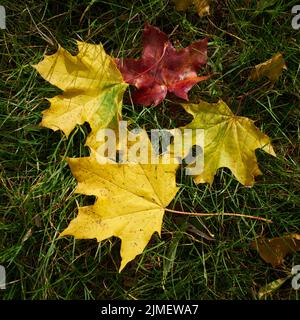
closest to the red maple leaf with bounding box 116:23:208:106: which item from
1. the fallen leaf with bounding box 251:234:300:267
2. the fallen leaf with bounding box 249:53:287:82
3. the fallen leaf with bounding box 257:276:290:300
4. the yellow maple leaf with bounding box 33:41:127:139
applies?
the yellow maple leaf with bounding box 33:41:127:139

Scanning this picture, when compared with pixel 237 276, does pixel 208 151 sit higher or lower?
higher

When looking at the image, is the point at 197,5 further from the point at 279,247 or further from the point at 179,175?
the point at 279,247

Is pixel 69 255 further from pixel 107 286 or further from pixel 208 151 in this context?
pixel 208 151

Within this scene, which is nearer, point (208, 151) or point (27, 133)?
point (208, 151)

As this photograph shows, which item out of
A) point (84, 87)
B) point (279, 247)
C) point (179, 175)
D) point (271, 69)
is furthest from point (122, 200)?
point (271, 69)
